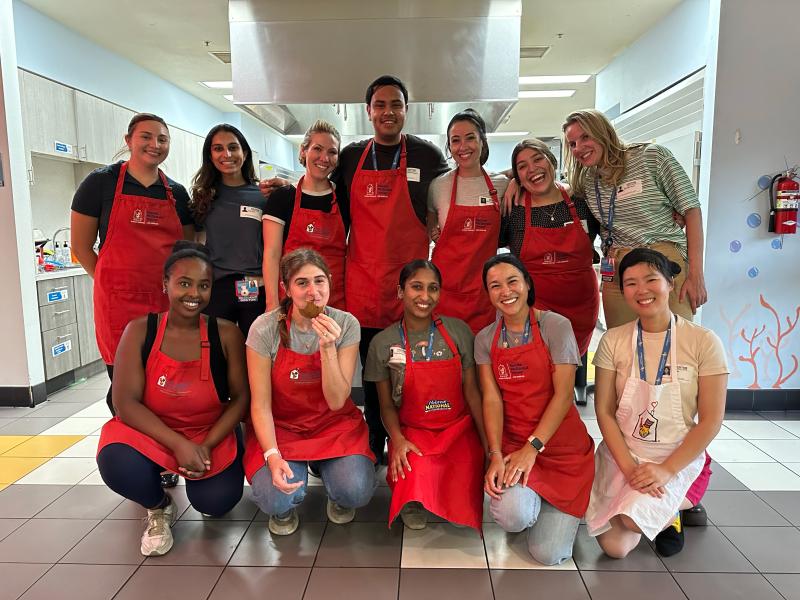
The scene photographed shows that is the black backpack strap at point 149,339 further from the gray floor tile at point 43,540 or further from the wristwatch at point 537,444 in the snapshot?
the wristwatch at point 537,444

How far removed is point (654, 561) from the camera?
6.27ft

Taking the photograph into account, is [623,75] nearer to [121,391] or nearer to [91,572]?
[121,391]

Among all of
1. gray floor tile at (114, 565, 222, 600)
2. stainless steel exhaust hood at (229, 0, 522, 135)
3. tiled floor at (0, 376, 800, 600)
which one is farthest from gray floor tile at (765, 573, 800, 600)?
stainless steel exhaust hood at (229, 0, 522, 135)

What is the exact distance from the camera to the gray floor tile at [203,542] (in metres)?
1.96

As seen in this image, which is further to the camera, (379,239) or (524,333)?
(379,239)

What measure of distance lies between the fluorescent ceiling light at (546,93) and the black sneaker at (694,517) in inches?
229

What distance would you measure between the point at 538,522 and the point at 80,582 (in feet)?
5.26

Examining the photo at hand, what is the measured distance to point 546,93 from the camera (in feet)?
22.8

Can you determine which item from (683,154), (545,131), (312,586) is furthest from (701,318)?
(545,131)

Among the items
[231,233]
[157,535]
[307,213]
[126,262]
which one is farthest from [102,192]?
[157,535]

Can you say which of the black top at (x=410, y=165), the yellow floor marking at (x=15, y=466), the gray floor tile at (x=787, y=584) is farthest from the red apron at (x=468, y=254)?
the yellow floor marking at (x=15, y=466)

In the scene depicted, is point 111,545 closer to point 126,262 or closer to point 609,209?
point 126,262

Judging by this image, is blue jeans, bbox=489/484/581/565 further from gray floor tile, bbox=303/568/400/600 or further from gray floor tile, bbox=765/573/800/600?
gray floor tile, bbox=765/573/800/600

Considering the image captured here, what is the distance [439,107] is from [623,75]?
84.0 inches
